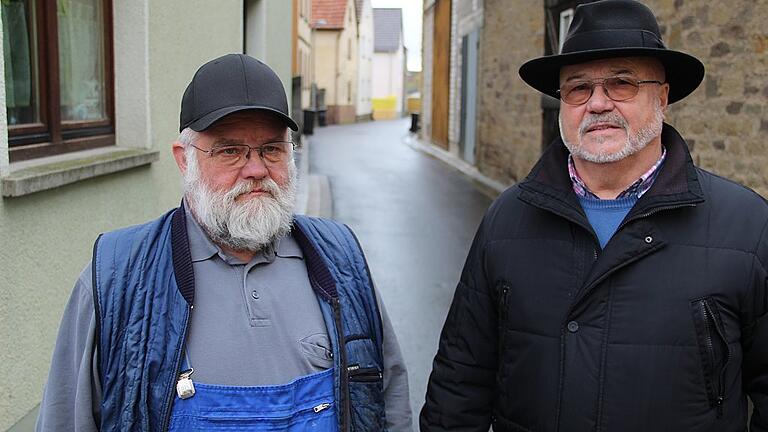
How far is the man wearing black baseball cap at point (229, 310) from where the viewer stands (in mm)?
1981

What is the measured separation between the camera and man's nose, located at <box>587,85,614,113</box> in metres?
2.29

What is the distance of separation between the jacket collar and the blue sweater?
6 cm

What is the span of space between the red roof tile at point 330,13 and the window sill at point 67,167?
39.1m

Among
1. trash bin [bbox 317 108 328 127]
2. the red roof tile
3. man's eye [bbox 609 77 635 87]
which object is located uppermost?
the red roof tile

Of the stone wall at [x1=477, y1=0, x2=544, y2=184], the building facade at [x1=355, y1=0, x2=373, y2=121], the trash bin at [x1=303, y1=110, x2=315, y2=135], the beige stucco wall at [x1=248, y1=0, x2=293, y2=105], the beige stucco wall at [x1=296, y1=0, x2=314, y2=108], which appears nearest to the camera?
the beige stucco wall at [x1=248, y1=0, x2=293, y2=105]

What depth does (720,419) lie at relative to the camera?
2.13 meters

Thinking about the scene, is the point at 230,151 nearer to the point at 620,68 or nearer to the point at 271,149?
the point at 271,149

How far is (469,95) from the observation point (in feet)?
60.2

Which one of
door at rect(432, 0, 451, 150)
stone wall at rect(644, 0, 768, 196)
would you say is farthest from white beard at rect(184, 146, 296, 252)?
door at rect(432, 0, 451, 150)

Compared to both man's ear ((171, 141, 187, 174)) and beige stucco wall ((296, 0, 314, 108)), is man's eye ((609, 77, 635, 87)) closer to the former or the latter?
man's ear ((171, 141, 187, 174))

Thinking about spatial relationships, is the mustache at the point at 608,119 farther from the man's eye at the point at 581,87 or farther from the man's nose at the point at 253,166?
the man's nose at the point at 253,166

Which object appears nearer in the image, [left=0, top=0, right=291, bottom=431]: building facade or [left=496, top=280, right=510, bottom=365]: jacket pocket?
[left=496, top=280, right=510, bottom=365]: jacket pocket

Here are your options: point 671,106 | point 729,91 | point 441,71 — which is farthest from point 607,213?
point 441,71

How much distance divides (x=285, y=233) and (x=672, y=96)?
1.30m
